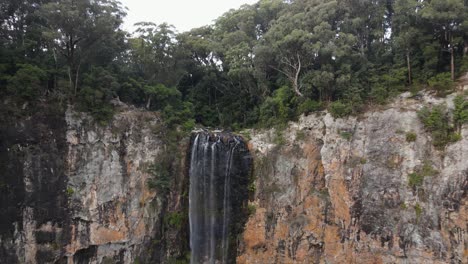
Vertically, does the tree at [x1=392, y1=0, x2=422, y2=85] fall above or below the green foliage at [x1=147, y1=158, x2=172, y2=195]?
above

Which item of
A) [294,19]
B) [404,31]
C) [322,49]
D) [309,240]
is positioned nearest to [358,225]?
[309,240]

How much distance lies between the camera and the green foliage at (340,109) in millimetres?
13061

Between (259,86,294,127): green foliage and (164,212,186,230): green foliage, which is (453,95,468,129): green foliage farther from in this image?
(164,212,186,230): green foliage

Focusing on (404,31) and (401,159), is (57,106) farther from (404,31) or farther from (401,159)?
(404,31)

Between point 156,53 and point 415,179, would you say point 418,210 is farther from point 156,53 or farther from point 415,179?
point 156,53

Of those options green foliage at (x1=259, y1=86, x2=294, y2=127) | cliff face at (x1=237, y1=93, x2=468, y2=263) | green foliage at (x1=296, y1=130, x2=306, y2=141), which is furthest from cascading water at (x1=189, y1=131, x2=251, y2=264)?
green foliage at (x1=296, y1=130, x2=306, y2=141)

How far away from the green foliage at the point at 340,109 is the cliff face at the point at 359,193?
0.84ft

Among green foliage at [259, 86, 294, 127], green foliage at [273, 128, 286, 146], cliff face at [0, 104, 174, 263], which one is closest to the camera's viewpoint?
cliff face at [0, 104, 174, 263]

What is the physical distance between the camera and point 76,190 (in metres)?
12.7

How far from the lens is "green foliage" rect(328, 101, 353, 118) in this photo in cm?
1306

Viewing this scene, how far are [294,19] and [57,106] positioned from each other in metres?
11.7

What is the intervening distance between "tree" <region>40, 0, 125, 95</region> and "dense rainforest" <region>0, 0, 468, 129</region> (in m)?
0.04

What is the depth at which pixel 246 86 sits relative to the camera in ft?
58.4

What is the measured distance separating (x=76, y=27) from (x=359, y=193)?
1383 cm
